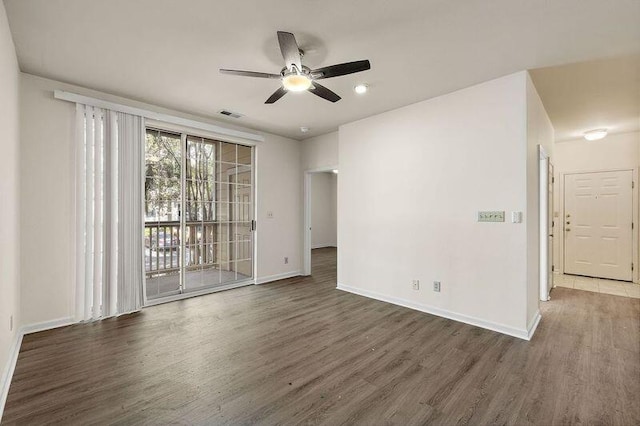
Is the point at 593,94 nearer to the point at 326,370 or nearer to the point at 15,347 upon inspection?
the point at 326,370

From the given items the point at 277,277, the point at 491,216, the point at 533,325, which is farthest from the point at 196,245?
the point at 533,325

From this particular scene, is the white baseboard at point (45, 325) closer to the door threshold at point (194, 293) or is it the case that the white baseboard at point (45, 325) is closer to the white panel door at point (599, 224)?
the door threshold at point (194, 293)

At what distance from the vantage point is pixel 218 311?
3.74 m

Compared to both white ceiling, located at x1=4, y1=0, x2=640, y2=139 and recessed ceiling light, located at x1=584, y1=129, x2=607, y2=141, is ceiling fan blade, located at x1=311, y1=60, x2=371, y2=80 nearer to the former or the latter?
white ceiling, located at x1=4, y1=0, x2=640, y2=139

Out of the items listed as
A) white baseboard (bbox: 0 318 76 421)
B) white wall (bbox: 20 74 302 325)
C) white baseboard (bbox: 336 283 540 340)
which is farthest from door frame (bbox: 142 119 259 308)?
white baseboard (bbox: 336 283 540 340)

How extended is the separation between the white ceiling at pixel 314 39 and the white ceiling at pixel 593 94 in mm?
304

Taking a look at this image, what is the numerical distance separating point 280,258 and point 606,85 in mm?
5267

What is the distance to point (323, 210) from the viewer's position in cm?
1046

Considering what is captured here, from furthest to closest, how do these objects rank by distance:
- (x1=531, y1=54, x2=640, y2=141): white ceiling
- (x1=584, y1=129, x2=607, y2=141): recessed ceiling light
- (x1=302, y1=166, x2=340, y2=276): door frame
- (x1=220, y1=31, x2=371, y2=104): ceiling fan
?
1. (x1=302, y1=166, x2=340, y2=276): door frame
2. (x1=584, y1=129, x2=607, y2=141): recessed ceiling light
3. (x1=531, y1=54, x2=640, y2=141): white ceiling
4. (x1=220, y1=31, x2=371, y2=104): ceiling fan

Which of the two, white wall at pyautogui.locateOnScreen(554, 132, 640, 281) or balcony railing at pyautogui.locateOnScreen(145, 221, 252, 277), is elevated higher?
white wall at pyautogui.locateOnScreen(554, 132, 640, 281)

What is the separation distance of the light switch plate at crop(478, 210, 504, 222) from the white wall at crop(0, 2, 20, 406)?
431 centimetres

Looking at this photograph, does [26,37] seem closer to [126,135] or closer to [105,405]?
[126,135]

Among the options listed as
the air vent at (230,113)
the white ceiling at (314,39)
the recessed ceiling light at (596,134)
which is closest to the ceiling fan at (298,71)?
the white ceiling at (314,39)

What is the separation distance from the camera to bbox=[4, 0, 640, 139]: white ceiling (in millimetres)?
2053
